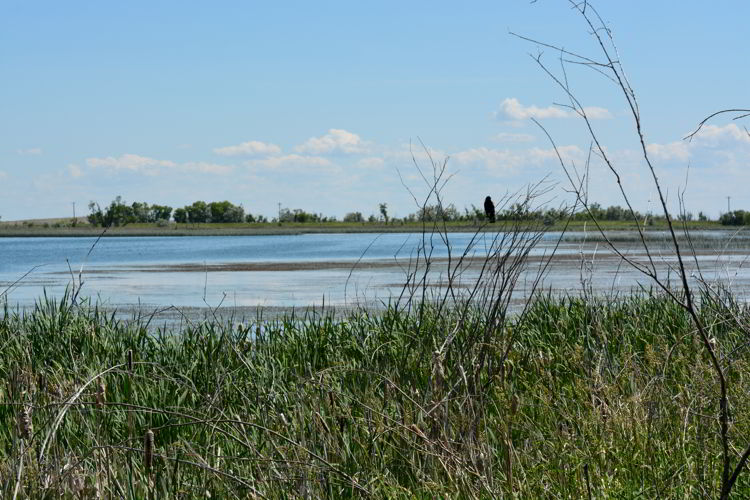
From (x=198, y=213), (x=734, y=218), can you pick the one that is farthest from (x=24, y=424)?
(x=198, y=213)

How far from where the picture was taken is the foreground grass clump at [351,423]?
4.11 m

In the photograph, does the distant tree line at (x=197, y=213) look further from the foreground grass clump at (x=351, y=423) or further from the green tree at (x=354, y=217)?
the foreground grass clump at (x=351, y=423)

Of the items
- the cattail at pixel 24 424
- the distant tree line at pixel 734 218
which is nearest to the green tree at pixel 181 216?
the distant tree line at pixel 734 218

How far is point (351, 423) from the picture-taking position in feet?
17.2

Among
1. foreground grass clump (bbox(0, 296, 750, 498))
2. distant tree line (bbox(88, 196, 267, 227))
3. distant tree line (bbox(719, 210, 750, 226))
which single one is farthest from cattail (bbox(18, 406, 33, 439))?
distant tree line (bbox(88, 196, 267, 227))

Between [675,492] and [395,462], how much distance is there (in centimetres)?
158

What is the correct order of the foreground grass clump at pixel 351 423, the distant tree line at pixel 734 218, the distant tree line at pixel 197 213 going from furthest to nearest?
the distant tree line at pixel 197 213 → the distant tree line at pixel 734 218 → the foreground grass clump at pixel 351 423

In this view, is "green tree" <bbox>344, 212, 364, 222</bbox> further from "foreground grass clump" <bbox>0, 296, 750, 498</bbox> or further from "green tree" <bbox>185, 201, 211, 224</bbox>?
"foreground grass clump" <bbox>0, 296, 750, 498</bbox>

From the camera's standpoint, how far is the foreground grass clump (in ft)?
13.5

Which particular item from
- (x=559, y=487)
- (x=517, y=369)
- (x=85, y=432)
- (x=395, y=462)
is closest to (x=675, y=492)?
(x=559, y=487)

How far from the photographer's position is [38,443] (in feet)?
17.1

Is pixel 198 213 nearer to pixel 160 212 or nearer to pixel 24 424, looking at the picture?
pixel 160 212

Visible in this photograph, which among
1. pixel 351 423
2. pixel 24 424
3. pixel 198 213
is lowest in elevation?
pixel 351 423

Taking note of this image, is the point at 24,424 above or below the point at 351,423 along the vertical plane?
above
